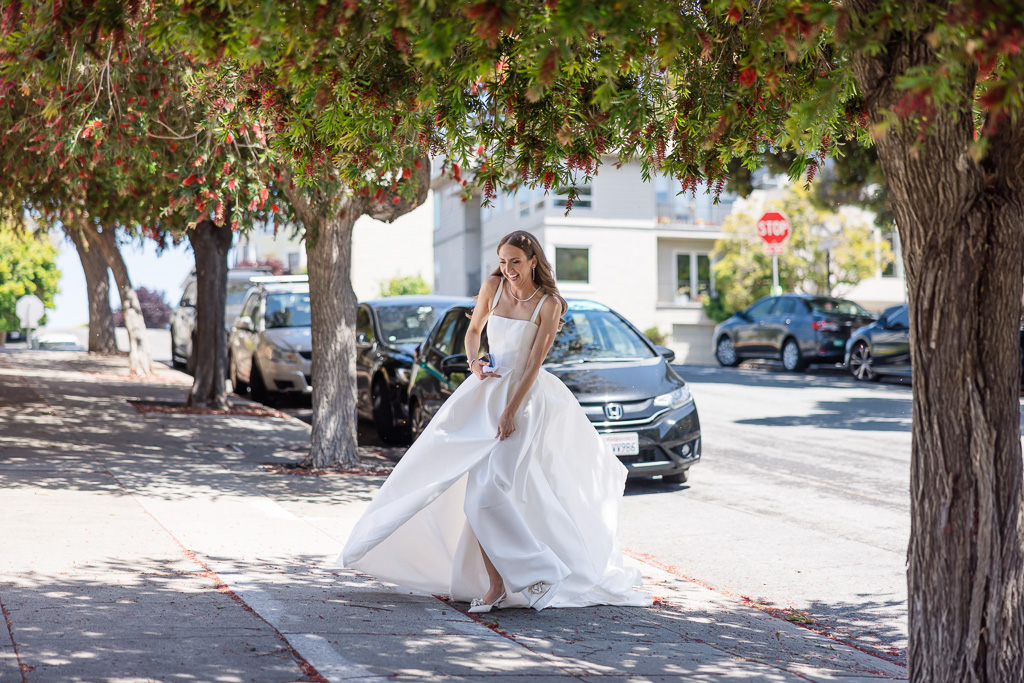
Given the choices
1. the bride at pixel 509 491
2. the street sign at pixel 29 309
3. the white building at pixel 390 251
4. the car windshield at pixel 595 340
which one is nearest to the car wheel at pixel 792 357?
the car windshield at pixel 595 340

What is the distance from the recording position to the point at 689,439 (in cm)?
948

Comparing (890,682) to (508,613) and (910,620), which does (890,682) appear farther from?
(508,613)

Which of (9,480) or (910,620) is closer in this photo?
(910,620)

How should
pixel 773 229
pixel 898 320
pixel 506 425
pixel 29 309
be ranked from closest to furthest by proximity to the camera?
pixel 506 425, pixel 898 320, pixel 773 229, pixel 29 309

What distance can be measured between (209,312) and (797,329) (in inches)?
507

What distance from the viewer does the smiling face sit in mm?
5676

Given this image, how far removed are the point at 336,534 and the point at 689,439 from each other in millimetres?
3446

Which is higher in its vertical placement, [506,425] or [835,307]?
[835,307]

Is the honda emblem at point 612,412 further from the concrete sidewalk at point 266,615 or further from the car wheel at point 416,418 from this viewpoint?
the car wheel at point 416,418

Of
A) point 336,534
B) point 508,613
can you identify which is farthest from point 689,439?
point 508,613

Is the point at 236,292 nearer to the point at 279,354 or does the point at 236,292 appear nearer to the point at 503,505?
the point at 279,354

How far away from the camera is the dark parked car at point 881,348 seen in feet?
64.3

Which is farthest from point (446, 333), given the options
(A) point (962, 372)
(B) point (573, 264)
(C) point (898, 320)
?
(B) point (573, 264)

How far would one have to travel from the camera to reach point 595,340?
1028 centimetres
